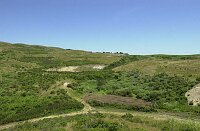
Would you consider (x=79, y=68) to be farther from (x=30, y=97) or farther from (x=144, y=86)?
(x=30, y=97)

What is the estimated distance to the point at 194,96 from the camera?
55.8 metres

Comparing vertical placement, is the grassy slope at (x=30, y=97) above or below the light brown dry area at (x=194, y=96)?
below

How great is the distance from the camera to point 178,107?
51125 millimetres

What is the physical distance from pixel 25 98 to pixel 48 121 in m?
15.6

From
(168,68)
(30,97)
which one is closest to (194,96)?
(30,97)

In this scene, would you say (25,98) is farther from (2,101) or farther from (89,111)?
(89,111)

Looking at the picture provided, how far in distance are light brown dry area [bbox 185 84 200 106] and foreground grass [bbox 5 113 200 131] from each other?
1228 centimetres

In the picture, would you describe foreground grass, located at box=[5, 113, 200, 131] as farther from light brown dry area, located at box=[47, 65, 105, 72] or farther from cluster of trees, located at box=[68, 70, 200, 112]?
light brown dry area, located at box=[47, 65, 105, 72]

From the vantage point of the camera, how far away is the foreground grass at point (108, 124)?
3812cm

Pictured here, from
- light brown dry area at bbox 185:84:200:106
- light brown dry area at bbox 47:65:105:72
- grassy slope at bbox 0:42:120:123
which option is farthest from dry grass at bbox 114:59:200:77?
grassy slope at bbox 0:42:120:123

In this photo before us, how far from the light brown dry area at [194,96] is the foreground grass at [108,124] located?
40.3ft

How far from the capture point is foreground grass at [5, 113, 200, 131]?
38.1 m

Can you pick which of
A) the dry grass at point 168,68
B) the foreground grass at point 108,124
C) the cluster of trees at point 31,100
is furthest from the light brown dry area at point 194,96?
the cluster of trees at point 31,100

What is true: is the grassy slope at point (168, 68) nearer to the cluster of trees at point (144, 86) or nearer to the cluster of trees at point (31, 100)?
the cluster of trees at point (144, 86)
